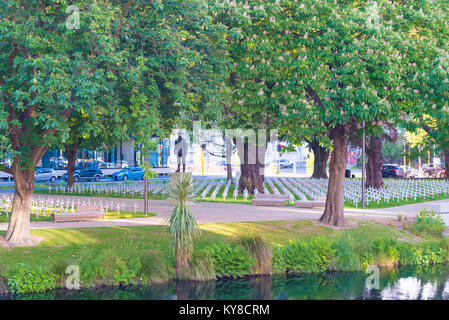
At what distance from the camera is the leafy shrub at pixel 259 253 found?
742 inches

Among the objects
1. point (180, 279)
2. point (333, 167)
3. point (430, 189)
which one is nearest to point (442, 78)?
point (333, 167)

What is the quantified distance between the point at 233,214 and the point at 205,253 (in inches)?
317

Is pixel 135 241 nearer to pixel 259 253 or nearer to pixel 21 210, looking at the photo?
pixel 21 210

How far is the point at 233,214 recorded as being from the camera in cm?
2631

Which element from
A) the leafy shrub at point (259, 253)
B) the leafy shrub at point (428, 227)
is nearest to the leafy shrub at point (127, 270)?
the leafy shrub at point (259, 253)

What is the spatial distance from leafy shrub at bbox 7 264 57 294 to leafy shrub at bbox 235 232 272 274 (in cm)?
608

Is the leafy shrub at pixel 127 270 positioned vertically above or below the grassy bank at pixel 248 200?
below

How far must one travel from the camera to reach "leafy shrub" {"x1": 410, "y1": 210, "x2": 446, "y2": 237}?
77.2 ft

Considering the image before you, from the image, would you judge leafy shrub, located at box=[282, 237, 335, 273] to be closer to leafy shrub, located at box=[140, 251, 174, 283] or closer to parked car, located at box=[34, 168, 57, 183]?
leafy shrub, located at box=[140, 251, 174, 283]

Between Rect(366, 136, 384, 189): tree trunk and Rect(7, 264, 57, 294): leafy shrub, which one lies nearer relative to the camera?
Rect(7, 264, 57, 294): leafy shrub

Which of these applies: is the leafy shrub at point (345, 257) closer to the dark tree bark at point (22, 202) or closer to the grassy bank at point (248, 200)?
the dark tree bark at point (22, 202)

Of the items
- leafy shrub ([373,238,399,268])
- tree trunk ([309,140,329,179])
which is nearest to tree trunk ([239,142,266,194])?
tree trunk ([309,140,329,179])

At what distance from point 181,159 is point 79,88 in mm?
50473

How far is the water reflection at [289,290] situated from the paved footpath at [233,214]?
492 cm
